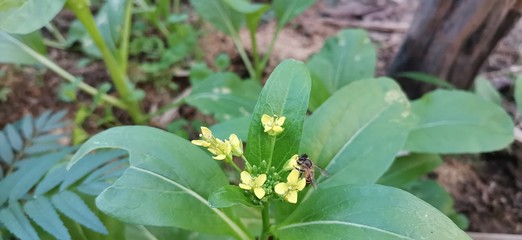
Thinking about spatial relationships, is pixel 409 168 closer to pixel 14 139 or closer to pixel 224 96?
pixel 224 96

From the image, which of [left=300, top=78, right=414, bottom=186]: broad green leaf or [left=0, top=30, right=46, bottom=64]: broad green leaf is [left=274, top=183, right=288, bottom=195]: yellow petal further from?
[left=0, top=30, right=46, bottom=64]: broad green leaf

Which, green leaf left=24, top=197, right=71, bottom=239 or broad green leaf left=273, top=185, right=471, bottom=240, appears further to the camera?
green leaf left=24, top=197, right=71, bottom=239

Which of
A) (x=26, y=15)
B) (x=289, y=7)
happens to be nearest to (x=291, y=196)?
(x=26, y=15)

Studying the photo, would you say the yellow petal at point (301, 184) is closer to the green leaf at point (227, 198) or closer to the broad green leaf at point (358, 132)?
the green leaf at point (227, 198)

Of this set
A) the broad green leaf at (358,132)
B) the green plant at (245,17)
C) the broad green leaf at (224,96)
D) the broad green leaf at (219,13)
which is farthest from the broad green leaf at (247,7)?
the broad green leaf at (358,132)

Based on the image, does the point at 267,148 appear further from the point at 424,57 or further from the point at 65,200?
the point at 424,57

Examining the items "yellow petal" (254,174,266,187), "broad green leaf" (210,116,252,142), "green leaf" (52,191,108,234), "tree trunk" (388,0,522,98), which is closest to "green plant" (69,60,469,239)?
"yellow petal" (254,174,266,187)
